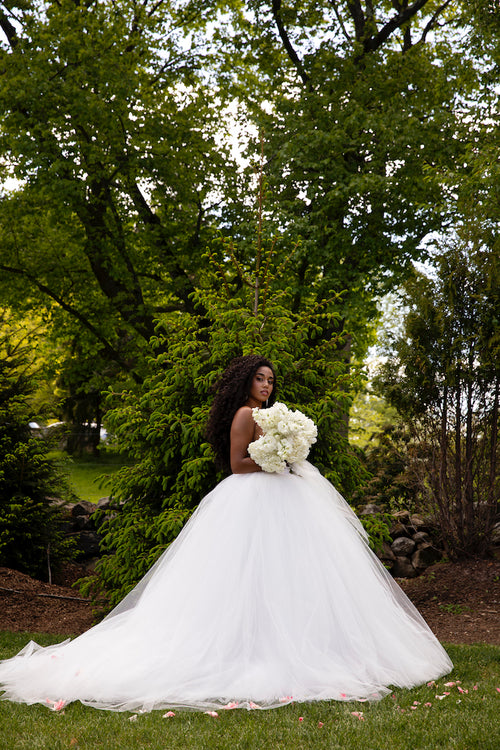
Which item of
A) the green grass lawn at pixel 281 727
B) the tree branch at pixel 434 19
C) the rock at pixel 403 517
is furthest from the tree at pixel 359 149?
the green grass lawn at pixel 281 727

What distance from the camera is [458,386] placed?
9.35 m

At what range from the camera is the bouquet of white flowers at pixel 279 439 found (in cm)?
484

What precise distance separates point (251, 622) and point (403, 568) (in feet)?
20.2

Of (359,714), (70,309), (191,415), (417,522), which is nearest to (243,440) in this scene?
(191,415)

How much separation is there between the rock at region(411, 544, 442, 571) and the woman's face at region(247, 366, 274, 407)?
18.8ft

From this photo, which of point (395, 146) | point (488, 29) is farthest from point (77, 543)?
point (488, 29)

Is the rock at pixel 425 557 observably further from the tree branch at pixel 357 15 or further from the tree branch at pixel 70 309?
the tree branch at pixel 357 15

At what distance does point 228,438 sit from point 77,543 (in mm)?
6339

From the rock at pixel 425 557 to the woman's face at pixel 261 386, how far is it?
5723 millimetres

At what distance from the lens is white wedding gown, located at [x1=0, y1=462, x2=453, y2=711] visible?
13.0 ft

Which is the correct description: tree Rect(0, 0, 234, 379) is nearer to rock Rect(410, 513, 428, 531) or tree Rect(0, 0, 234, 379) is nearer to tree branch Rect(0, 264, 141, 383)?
tree branch Rect(0, 264, 141, 383)

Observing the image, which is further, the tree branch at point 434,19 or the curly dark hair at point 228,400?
the tree branch at point 434,19

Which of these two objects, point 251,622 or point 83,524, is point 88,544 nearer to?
Result: point 83,524

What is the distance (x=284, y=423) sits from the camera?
15.9ft
